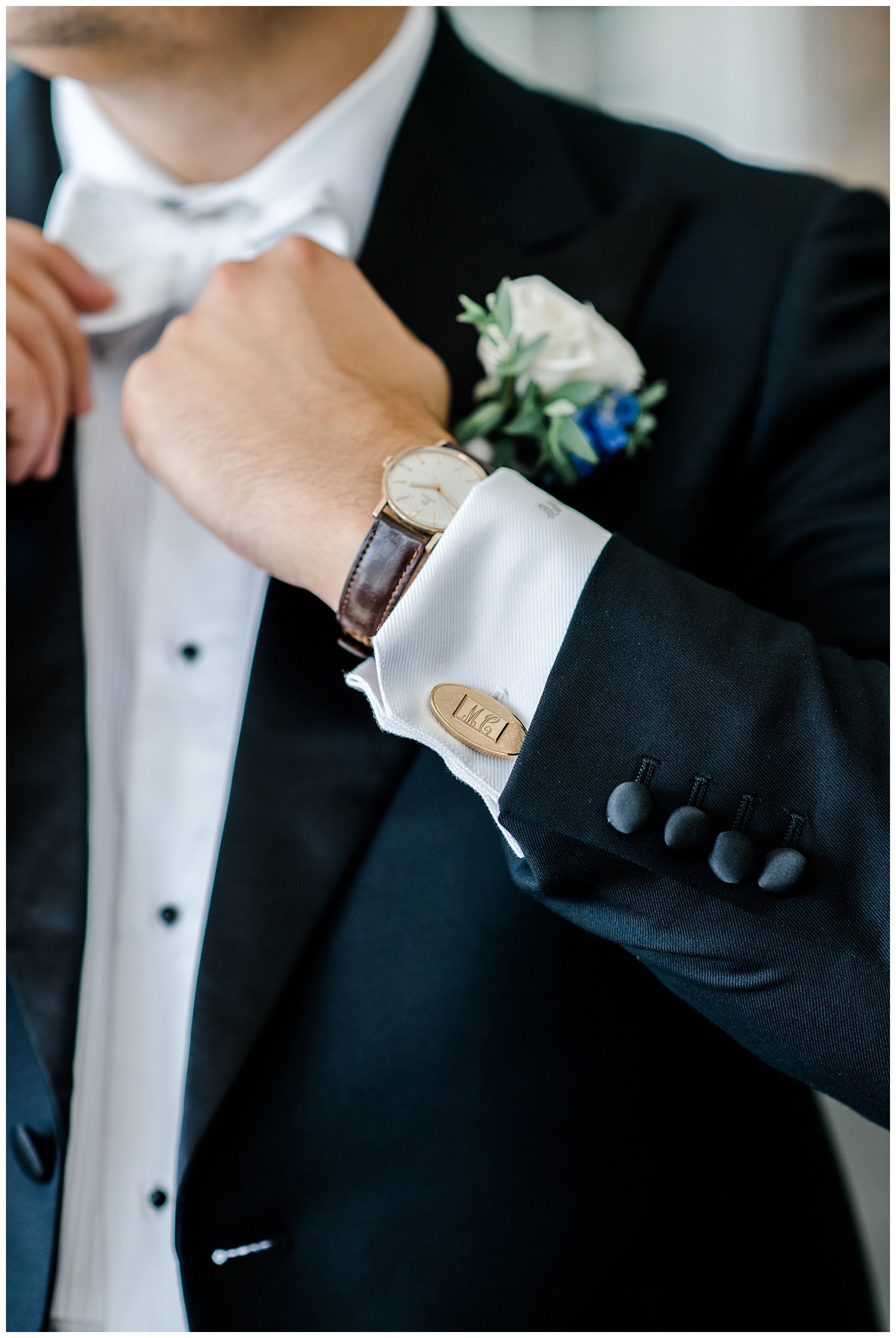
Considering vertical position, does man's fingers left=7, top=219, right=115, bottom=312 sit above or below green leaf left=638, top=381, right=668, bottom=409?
below

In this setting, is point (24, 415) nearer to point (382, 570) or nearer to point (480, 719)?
point (382, 570)

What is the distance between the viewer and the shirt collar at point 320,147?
1.12 m

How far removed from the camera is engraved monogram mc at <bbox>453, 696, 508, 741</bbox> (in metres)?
0.69

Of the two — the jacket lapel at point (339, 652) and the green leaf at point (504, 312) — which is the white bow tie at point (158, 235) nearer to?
the jacket lapel at point (339, 652)

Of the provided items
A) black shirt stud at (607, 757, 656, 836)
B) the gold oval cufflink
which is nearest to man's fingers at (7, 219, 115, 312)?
the gold oval cufflink

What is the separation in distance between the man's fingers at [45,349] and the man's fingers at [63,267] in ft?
0.22

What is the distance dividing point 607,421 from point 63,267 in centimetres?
60

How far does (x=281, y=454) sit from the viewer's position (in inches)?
32.4

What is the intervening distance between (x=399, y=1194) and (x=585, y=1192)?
0.58 ft

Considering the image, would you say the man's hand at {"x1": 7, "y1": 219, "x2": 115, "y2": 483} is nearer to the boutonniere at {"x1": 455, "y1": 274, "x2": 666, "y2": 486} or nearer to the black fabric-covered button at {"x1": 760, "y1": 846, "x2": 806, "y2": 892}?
the boutonniere at {"x1": 455, "y1": 274, "x2": 666, "y2": 486}

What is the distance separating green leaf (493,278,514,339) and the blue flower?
0.40ft

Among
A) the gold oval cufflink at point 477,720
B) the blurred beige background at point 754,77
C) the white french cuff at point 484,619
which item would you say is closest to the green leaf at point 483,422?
the white french cuff at point 484,619

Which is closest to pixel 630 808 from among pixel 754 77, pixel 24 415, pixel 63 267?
pixel 24 415

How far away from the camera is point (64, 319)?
97 cm
